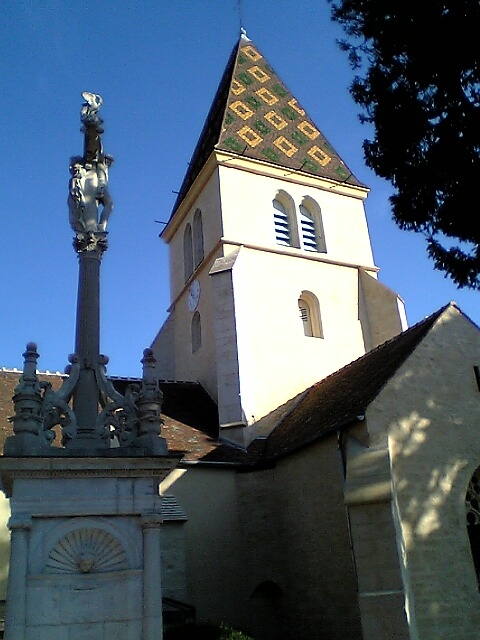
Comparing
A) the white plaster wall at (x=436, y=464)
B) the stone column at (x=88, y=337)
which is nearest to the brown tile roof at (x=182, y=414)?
the white plaster wall at (x=436, y=464)

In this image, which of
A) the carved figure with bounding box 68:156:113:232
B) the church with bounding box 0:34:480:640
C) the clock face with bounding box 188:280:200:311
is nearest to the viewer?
the carved figure with bounding box 68:156:113:232

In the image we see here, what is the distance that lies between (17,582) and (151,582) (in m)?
1.14

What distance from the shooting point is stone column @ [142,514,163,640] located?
5598 mm

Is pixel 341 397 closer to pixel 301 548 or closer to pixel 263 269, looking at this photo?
pixel 301 548

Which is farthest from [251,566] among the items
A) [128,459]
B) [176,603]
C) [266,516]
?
[128,459]

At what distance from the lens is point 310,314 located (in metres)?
18.5

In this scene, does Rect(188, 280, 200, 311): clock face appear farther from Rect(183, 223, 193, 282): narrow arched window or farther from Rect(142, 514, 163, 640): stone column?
Rect(142, 514, 163, 640): stone column

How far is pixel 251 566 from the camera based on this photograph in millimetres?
13383

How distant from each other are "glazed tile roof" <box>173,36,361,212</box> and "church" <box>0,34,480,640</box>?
0.32 feet

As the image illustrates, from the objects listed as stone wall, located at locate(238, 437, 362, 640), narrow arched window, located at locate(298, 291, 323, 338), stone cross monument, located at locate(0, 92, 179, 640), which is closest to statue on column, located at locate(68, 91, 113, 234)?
stone cross monument, located at locate(0, 92, 179, 640)

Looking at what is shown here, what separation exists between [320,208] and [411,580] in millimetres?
12665

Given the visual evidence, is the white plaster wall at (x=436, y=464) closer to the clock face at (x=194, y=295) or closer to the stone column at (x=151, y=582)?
the stone column at (x=151, y=582)

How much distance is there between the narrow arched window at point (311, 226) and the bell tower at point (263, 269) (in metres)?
0.04

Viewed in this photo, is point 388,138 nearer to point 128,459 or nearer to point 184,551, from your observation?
point 128,459
